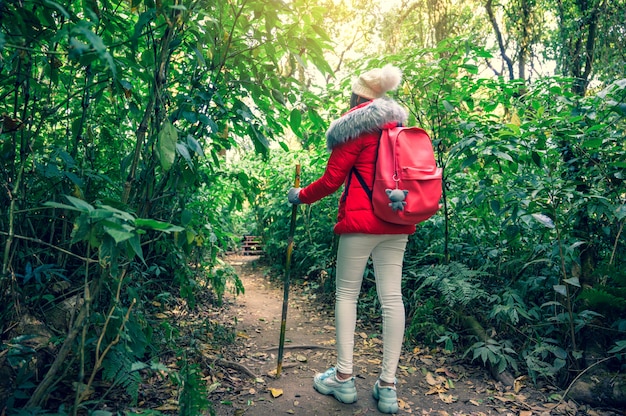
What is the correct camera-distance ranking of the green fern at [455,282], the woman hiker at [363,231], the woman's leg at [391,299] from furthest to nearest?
the green fern at [455,282] → the woman's leg at [391,299] → the woman hiker at [363,231]

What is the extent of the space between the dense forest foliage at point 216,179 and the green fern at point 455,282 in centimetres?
2

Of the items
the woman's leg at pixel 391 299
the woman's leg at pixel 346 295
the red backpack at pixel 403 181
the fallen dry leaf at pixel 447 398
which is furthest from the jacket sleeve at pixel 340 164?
the fallen dry leaf at pixel 447 398

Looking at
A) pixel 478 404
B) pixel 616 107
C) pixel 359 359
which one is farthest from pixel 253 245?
pixel 616 107

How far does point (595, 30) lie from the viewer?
14.8 ft

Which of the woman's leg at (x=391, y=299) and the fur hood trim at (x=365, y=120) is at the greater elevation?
the fur hood trim at (x=365, y=120)

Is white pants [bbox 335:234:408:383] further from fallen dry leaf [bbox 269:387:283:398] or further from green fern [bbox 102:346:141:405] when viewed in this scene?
green fern [bbox 102:346:141:405]

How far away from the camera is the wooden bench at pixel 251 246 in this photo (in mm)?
8906

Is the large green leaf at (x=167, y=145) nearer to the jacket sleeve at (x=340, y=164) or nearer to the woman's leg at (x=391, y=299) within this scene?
the jacket sleeve at (x=340, y=164)

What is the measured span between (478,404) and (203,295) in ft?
10.8

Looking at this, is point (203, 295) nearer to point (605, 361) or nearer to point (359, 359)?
point (359, 359)

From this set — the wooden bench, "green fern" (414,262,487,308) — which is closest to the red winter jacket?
"green fern" (414,262,487,308)

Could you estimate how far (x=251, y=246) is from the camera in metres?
9.23

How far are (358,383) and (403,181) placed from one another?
1670mm

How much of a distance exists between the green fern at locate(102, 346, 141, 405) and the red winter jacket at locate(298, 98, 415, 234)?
1.44 meters
